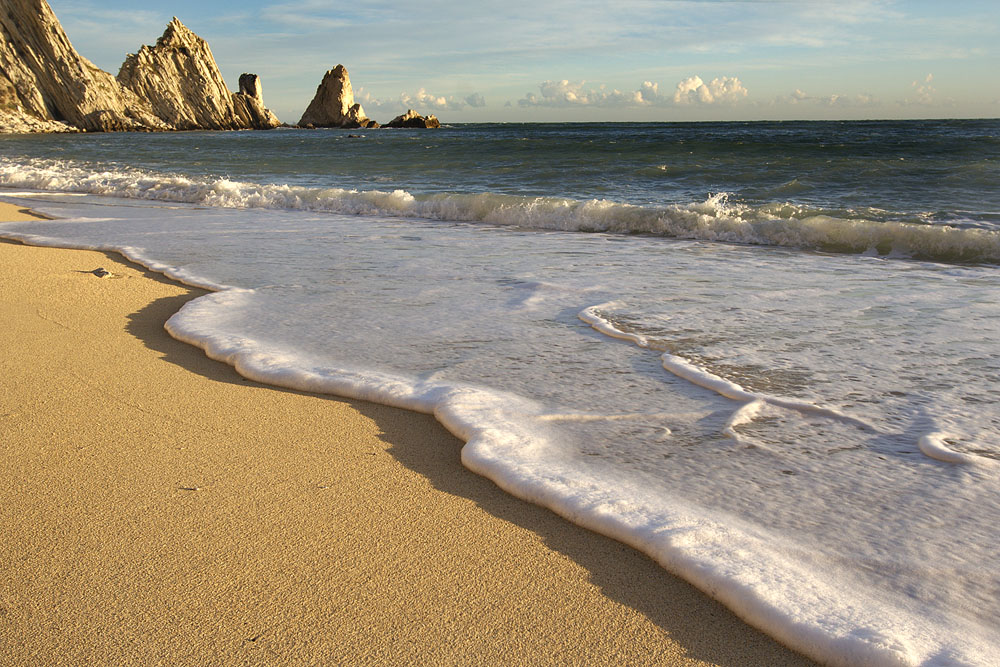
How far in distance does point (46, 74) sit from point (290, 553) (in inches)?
2548

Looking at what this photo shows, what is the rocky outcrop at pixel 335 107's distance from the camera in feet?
321

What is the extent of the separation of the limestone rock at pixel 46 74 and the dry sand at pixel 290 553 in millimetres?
59037

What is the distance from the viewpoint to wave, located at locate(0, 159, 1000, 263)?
785 cm

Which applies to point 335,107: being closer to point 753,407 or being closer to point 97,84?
point 97,84

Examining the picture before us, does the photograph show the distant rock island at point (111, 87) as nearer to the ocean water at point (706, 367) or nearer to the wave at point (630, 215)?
the wave at point (630, 215)

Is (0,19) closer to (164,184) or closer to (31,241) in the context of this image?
(164,184)

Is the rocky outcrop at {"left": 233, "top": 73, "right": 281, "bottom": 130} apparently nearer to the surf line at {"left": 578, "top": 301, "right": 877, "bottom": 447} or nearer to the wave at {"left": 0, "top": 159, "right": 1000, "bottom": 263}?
the wave at {"left": 0, "top": 159, "right": 1000, "bottom": 263}

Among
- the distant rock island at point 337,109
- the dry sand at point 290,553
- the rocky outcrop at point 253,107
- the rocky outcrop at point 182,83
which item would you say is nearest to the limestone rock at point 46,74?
the rocky outcrop at point 182,83

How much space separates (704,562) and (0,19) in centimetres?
6443

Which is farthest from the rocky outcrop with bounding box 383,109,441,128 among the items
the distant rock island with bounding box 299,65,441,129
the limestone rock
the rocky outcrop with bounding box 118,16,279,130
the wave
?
the wave

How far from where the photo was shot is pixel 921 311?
4.57m

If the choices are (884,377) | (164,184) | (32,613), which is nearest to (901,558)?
(884,377)

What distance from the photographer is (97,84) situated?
5819cm

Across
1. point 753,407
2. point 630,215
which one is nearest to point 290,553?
point 753,407
